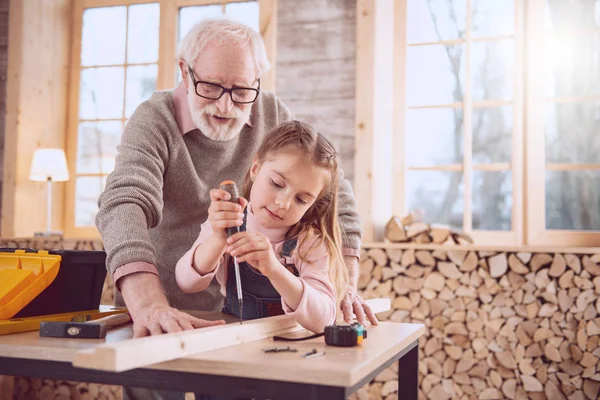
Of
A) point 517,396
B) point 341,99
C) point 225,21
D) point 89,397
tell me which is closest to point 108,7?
point 341,99

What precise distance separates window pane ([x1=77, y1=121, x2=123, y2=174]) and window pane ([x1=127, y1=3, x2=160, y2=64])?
1.67 ft

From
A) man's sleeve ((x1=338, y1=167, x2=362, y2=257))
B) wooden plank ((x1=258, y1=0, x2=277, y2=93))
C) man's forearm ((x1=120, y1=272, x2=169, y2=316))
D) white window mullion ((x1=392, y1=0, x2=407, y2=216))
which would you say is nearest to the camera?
man's forearm ((x1=120, y1=272, x2=169, y2=316))

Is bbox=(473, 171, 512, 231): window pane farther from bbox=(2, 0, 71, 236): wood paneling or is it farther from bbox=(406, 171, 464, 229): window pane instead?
bbox=(2, 0, 71, 236): wood paneling

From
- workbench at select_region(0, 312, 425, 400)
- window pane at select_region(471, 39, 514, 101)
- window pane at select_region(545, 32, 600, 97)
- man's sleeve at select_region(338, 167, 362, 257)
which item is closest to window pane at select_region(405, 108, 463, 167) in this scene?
window pane at select_region(471, 39, 514, 101)

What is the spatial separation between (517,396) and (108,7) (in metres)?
3.78

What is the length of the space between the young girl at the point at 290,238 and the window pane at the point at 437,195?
90.6 inches

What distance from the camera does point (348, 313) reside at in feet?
5.06

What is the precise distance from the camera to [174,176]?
6.26 ft

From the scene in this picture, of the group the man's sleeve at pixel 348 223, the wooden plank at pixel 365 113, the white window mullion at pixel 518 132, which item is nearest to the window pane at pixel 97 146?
the wooden plank at pixel 365 113

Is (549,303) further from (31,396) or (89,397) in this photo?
(31,396)

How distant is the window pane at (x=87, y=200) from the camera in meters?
4.66

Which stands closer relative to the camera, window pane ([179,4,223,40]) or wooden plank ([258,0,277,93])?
wooden plank ([258,0,277,93])

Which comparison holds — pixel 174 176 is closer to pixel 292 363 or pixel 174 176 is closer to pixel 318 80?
pixel 292 363

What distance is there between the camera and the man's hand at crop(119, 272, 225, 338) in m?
1.19
